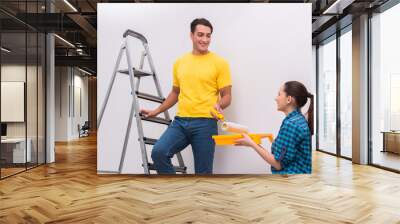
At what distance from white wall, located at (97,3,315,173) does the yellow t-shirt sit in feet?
0.43

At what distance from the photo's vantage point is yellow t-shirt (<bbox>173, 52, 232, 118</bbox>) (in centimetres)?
622

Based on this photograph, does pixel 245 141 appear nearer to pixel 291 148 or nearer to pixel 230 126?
pixel 230 126

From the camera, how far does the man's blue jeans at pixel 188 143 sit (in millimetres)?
6227

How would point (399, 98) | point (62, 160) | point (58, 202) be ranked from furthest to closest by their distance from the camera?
point (62, 160) < point (399, 98) < point (58, 202)

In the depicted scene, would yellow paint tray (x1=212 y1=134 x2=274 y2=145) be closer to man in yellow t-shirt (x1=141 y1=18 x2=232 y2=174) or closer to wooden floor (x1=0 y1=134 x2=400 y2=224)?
man in yellow t-shirt (x1=141 y1=18 x2=232 y2=174)

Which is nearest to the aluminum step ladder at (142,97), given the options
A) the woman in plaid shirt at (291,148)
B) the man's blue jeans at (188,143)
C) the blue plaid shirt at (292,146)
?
the man's blue jeans at (188,143)

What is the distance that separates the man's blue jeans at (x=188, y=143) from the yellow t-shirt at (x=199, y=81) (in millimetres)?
135

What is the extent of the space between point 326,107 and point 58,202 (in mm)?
8017

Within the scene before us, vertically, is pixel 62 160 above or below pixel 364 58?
below

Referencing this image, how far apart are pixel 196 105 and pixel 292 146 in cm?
160

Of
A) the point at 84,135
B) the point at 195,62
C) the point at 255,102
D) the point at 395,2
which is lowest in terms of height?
the point at 84,135

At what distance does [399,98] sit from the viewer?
7.27 meters

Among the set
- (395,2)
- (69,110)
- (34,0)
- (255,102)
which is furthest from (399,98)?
(69,110)

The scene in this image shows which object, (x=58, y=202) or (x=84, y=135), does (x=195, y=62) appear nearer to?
(x=58, y=202)
